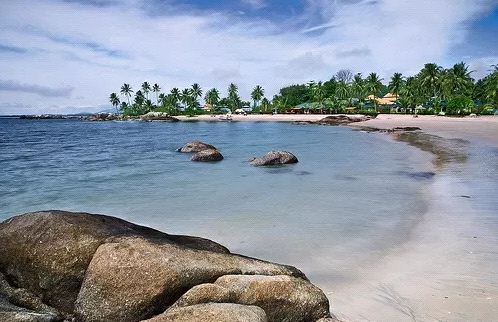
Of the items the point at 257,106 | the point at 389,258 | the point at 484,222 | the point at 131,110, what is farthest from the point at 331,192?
the point at 131,110

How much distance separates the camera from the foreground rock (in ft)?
14.4

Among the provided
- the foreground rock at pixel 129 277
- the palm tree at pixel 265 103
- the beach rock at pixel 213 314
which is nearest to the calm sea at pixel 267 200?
the foreground rock at pixel 129 277

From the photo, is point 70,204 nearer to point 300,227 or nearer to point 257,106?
point 300,227

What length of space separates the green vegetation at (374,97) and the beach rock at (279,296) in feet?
248

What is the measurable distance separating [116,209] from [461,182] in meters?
13.1

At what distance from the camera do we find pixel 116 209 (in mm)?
12977

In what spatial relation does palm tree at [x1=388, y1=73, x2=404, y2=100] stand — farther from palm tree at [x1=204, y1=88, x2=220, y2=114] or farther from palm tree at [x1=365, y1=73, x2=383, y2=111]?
palm tree at [x1=204, y1=88, x2=220, y2=114]

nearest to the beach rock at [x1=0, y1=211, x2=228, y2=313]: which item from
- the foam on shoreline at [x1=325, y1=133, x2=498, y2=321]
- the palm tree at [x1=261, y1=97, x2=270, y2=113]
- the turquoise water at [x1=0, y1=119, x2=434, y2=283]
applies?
the foam on shoreline at [x1=325, y1=133, x2=498, y2=321]

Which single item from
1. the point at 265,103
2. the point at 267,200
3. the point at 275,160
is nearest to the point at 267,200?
the point at 267,200

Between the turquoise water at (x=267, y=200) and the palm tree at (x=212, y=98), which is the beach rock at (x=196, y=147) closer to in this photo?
the turquoise water at (x=267, y=200)

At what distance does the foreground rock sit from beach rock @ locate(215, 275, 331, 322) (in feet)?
0.04

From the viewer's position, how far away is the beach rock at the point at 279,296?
441 centimetres

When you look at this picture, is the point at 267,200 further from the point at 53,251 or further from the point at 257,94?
the point at 257,94

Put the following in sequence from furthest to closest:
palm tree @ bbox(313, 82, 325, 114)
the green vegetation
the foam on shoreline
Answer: palm tree @ bbox(313, 82, 325, 114) < the green vegetation < the foam on shoreline
